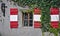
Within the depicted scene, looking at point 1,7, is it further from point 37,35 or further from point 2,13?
point 37,35

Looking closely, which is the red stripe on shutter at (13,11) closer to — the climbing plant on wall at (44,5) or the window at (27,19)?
the window at (27,19)

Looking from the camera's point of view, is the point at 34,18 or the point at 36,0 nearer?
the point at 36,0

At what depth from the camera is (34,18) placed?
1296cm

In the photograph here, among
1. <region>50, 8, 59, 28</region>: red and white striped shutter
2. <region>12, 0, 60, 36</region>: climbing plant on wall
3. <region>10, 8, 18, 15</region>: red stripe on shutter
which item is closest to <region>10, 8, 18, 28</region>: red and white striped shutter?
<region>10, 8, 18, 15</region>: red stripe on shutter

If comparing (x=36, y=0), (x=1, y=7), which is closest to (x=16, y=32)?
(x=1, y=7)

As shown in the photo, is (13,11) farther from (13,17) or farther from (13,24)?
(13,24)

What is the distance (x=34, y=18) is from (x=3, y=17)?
4.60 ft

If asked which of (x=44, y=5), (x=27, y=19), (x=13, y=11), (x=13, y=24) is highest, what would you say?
(x=44, y=5)

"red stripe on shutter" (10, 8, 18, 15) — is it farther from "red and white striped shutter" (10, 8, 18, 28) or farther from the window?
the window

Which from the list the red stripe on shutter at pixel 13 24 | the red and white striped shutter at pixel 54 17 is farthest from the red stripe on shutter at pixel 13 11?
the red and white striped shutter at pixel 54 17

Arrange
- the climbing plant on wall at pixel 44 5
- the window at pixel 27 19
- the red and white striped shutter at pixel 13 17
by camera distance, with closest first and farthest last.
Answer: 1. the climbing plant on wall at pixel 44 5
2. the red and white striped shutter at pixel 13 17
3. the window at pixel 27 19

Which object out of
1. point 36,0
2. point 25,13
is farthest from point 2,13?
point 36,0

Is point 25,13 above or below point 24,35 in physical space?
above

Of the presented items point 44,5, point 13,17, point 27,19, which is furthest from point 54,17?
point 44,5
